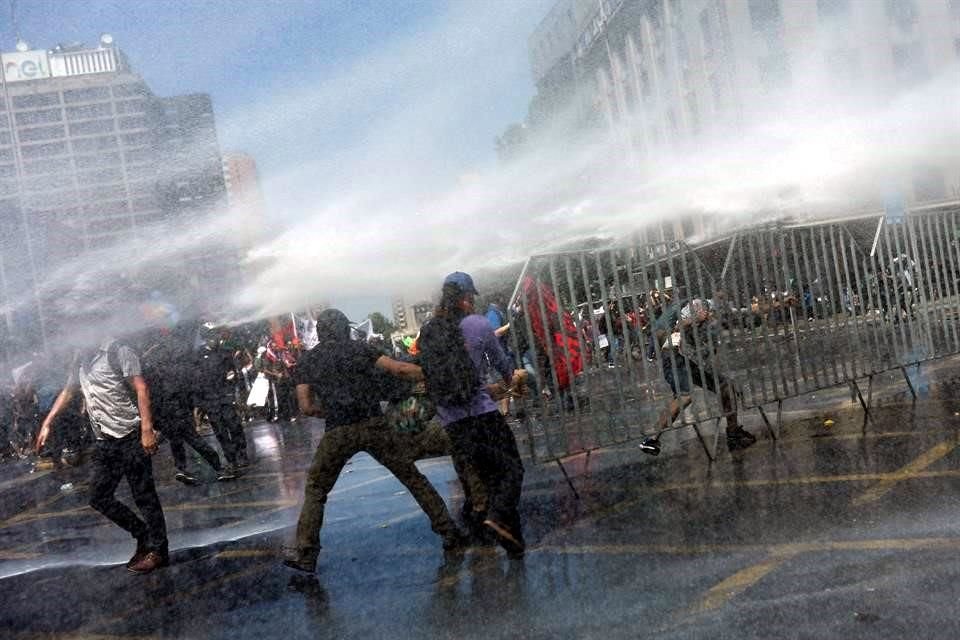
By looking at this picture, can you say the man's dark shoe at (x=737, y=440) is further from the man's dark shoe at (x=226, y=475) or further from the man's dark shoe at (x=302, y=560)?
the man's dark shoe at (x=226, y=475)

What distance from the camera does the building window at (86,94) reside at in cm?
3097

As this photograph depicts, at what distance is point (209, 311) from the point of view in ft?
68.9

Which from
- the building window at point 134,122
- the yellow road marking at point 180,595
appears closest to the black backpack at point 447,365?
the yellow road marking at point 180,595

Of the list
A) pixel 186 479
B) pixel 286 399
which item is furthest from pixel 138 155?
pixel 186 479

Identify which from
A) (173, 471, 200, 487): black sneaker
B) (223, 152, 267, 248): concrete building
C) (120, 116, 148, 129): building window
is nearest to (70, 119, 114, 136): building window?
(120, 116, 148, 129): building window

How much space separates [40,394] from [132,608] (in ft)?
39.4

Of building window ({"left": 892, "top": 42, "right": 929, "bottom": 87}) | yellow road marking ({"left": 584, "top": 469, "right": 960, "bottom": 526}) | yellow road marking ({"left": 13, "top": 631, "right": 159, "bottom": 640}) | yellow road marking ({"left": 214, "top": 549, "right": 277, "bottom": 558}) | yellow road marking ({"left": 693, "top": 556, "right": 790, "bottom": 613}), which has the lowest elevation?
yellow road marking ({"left": 584, "top": 469, "right": 960, "bottom": 526})

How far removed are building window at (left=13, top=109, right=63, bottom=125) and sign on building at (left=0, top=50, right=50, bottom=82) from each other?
1.18 m

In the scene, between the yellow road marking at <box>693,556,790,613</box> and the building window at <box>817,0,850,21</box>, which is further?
the building window at <box>817,0,850,21</box>

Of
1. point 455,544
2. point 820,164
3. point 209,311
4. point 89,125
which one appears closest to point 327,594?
point 455,544

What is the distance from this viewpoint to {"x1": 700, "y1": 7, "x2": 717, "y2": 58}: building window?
3831 cm

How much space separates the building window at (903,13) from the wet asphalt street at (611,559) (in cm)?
2781

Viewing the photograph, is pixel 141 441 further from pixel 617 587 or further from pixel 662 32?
pixel 662 32

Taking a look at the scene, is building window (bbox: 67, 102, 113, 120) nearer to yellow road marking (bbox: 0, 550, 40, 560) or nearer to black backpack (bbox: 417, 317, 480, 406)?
yellow road marking (bbox: 0, 550, 40, 560)
